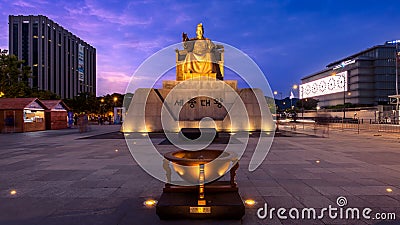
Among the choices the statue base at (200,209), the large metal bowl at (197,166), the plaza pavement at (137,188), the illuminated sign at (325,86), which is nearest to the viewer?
the large metal bowl at (197,166)

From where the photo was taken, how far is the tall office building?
89.9 metres

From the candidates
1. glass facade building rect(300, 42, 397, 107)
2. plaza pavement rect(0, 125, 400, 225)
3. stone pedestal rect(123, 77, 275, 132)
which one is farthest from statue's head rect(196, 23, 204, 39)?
glass facade building rect(300, 42, 397, 107)

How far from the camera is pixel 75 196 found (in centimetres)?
627

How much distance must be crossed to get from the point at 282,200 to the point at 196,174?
237 centimetres

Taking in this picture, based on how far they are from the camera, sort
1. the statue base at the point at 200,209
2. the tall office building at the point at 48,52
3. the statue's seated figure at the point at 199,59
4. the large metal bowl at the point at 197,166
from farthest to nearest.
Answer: the tall office building at the point at 48,52 < the statue's seated figure at the point at 199,59 < the statue base at the point at 200,209 < the large metal bowl at the point at 197,166

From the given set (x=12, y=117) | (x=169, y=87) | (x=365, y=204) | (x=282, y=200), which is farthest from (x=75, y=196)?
(x=12, y=117)

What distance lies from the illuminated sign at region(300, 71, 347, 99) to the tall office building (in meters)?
97.7

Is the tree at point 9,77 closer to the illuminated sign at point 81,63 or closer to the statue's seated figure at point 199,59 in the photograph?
the statue's seated figure at point 199,59

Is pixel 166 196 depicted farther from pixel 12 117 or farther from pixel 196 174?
pixel 12 117

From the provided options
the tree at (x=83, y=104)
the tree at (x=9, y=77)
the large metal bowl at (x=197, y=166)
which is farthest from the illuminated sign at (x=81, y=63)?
the large metal bowl at (x=197, y=166)

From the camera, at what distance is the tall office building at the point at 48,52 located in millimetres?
89875

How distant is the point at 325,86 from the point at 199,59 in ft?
287

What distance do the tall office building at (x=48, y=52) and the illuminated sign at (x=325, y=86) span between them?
97739mm

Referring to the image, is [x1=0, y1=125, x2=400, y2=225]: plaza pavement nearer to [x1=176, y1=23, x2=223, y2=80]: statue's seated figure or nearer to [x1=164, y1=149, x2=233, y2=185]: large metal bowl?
[x1=164, y1=149, x2=233, y2=185]: large metal bowl
